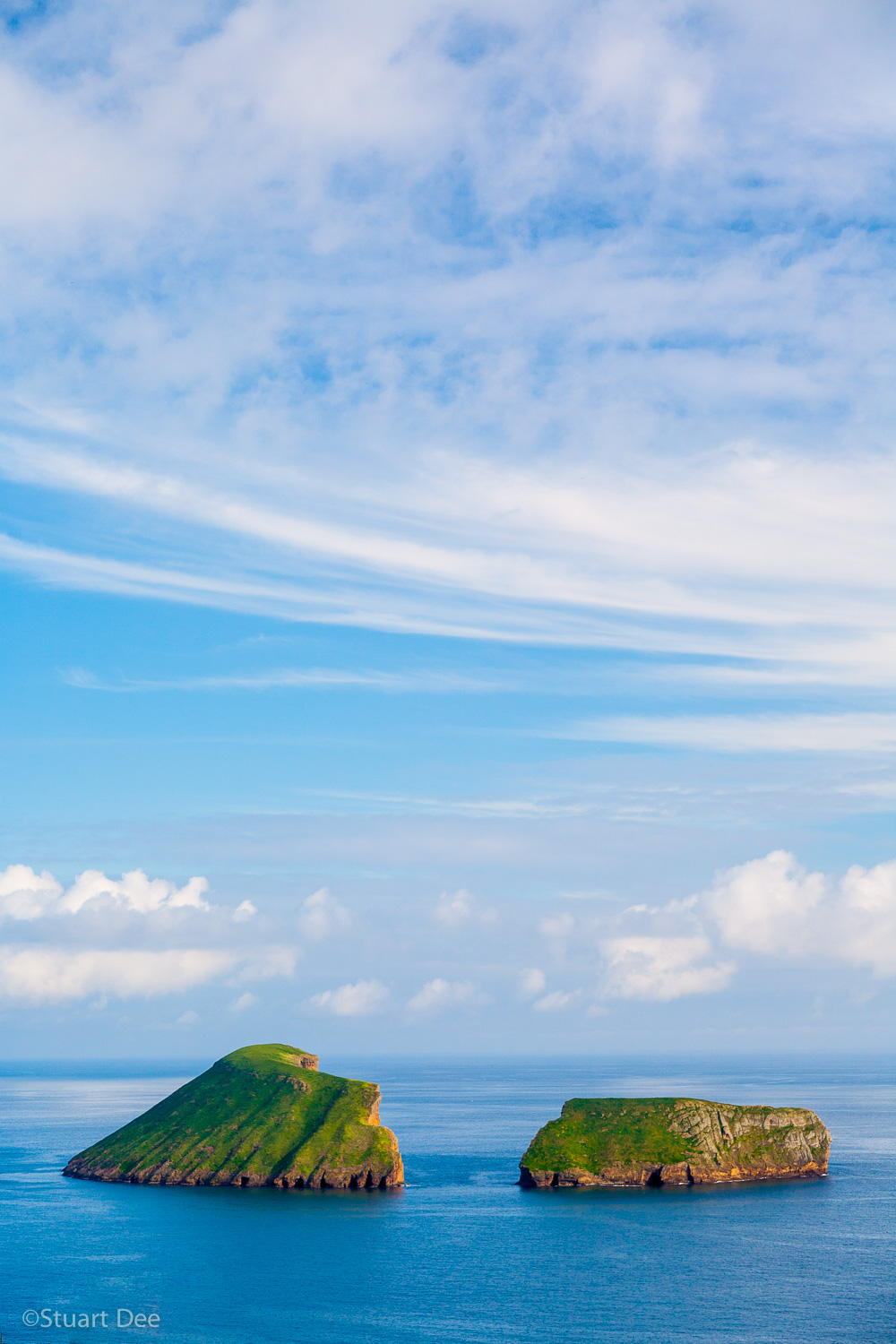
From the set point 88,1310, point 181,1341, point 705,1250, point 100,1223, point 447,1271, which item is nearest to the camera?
point 181,1341

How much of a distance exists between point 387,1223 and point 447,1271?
36587 millimetres

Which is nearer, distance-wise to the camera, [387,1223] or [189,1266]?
[189,1266]

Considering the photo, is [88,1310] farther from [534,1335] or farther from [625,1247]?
[625,1247]

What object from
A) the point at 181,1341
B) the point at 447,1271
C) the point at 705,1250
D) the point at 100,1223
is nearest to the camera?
the point at 181,1341

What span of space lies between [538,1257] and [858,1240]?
53.5 m

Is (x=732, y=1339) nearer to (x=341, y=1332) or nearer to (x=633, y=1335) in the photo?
(x=633, y=1335)

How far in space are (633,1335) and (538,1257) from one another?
41.2m

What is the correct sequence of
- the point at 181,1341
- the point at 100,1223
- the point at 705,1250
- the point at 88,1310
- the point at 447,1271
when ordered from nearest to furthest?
the point at 181,1341
the point at 88,1310
the point at 447,1271
the point at 705,1250
the point at 100,1223

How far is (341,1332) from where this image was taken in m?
138

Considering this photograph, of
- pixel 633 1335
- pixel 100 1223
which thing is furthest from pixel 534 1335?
pixel 100 1223

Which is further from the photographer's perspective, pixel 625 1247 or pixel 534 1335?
pixel 625 1247

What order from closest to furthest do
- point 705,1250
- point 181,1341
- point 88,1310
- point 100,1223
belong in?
point 181,1341 < point 88,1310 < point 705,1250 < point 100,1223

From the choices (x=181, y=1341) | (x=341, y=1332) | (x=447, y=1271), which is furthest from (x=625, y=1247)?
(x=181, y=1341)

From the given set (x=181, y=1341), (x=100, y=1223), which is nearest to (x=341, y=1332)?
(x=181, y=1341)
